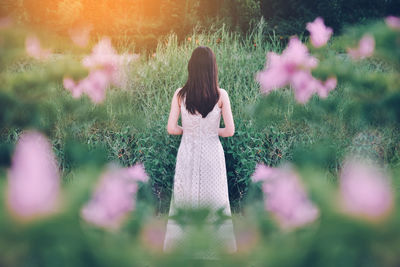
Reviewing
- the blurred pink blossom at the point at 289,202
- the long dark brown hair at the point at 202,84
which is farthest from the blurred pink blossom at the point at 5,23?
the long dark brown hair at the point at 202,84

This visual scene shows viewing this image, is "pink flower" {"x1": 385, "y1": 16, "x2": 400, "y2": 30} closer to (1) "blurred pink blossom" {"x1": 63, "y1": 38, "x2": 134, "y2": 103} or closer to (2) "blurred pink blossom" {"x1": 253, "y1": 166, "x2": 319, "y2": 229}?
(2) "blurred pink blossom" {"x1": 253, "y1": 166, "x2": 319, "y2": 229}

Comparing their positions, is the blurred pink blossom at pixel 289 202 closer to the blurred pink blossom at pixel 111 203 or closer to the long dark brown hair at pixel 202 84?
the blurred pink blossom at pixel 111 203

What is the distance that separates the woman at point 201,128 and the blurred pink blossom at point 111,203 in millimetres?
1897

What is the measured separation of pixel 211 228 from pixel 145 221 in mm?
55

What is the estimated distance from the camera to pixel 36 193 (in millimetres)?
249

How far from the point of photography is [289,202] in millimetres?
262

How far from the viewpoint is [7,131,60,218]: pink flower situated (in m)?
0.25

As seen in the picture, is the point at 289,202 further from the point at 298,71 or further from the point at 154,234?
the point at 298,71

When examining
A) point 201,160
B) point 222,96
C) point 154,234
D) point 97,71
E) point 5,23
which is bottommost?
point 201,160

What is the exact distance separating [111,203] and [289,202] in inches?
5.0

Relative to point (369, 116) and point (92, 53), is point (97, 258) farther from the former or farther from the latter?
point (92, 53)

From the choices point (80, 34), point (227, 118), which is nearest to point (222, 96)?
point (227, 118)

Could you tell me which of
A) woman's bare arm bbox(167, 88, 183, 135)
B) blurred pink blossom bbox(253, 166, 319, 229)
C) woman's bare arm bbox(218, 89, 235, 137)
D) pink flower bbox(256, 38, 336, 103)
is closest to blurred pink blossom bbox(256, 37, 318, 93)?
pink flower bbox(256, 38, 336, 103)

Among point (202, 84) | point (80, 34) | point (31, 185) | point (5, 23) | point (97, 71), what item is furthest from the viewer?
point (202, 84)
